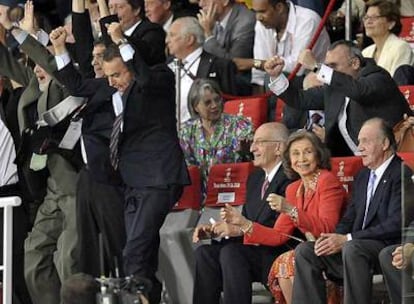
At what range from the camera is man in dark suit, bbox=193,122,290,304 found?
12492 mm

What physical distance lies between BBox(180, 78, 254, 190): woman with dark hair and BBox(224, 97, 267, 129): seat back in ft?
1.26

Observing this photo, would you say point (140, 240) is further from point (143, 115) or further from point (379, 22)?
point (379, 22)

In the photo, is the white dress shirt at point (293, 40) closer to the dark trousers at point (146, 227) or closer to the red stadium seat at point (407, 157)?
the dark trousers at point (146, 227)

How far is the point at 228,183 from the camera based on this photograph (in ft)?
44.6

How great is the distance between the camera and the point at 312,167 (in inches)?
490

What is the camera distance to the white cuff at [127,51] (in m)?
13.1

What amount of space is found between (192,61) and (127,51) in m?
1.72

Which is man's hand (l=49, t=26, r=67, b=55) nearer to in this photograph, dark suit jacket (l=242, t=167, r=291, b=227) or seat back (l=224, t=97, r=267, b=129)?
seat back (l=224, t=97, r=267, b=129)

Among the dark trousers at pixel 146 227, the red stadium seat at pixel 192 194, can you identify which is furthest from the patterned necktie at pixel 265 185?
the red stadium seat at pixel 192 194

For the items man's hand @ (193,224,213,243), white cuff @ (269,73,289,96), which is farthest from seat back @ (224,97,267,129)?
man's hand @ (193,224,213,243)

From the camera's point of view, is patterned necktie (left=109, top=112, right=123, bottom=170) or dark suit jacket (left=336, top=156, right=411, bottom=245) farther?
patterned necktie (left=109, top=112, right=123, bottom=170)

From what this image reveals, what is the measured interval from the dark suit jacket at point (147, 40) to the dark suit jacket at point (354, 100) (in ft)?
3.65

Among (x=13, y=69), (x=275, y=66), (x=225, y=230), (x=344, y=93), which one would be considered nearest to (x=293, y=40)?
(x=275, y=66)

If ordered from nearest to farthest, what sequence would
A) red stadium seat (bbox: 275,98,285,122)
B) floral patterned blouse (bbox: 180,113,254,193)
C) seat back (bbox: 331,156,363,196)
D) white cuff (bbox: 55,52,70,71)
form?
seat back (bbox: 331,156,363,196) < white cuff (bbox: 55,52,70,71) < floral patterned blouse (bbox: 180,113,254,193) < red stadium seat (bbox: 275,98,285,122)
